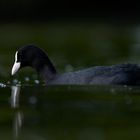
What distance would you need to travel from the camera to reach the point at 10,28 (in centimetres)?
2608

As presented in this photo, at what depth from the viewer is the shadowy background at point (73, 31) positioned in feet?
56.8

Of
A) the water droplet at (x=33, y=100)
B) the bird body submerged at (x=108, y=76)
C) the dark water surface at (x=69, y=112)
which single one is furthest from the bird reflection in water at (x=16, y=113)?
the bird body submerged at (x=108, y=76)

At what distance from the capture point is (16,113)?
33.9 feet

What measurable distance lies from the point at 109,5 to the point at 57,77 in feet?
59.7

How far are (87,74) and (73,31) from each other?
1205 cm

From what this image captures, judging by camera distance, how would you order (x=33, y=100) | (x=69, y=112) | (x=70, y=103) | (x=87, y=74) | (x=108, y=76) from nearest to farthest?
1. (x=69, y=112)
2. (x=70, y=103)
3. (x=33, y=100)
4. (x=108, y=76)
5. (x=87, y=74)

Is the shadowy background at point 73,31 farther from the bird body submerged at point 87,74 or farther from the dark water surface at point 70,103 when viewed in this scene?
the bird body submerged at point 87,74

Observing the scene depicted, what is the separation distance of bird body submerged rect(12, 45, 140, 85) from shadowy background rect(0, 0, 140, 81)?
0.82 metres

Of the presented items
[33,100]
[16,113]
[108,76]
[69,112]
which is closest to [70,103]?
[33,100]

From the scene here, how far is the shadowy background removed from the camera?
17.3 m

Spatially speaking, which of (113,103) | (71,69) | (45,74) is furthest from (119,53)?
(113,103)

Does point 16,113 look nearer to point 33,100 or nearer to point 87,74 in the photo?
point 33,100

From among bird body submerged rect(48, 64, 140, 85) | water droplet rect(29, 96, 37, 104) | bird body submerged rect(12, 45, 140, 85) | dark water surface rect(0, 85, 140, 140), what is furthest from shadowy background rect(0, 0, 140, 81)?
water droplet rect(29, 96, 37, 104)

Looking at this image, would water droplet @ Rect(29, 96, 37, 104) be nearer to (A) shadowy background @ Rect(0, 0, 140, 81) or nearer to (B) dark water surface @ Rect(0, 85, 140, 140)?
(B) dark water surface @ Rect(0, 85, 140, 140)
